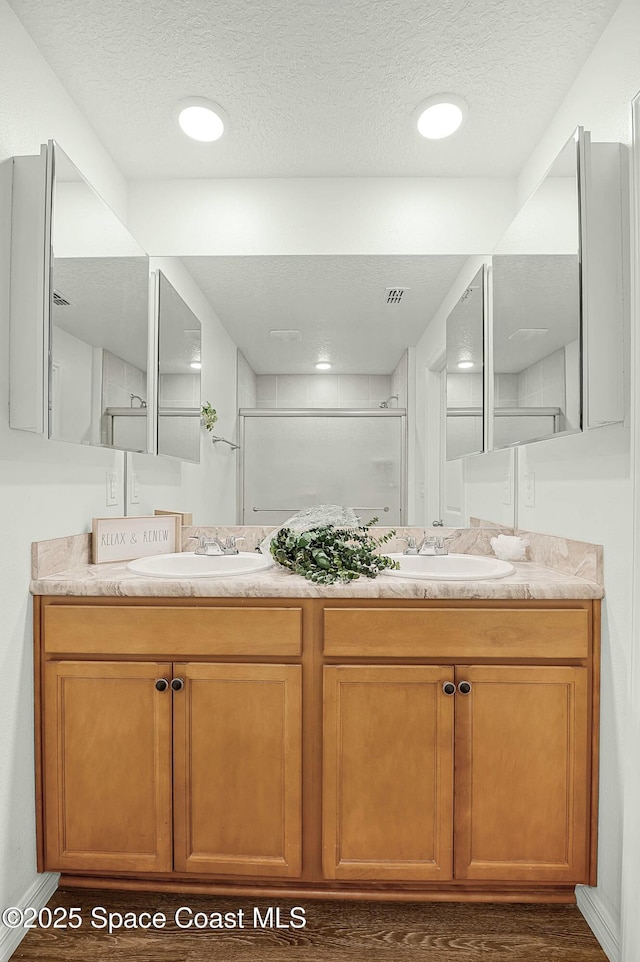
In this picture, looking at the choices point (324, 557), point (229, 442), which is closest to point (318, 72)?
point (229, 442)

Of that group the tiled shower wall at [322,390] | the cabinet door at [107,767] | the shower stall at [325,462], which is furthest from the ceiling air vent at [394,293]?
the cabinet door at [107,767]

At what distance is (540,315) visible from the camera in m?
1.62

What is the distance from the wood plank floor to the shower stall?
1218 millimetres

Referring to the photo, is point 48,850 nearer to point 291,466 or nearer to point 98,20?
point 291,466

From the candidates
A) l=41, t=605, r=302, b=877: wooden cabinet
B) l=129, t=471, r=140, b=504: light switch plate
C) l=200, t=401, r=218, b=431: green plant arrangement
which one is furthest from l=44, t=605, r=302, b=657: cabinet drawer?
l=200, t=401, r=218, b=431: green plant arrangement

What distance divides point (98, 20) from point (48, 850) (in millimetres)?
2369

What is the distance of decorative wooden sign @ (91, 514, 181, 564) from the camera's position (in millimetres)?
1796

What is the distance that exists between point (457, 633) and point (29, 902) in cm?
141

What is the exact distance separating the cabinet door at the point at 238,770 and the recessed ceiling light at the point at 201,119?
5.92ft

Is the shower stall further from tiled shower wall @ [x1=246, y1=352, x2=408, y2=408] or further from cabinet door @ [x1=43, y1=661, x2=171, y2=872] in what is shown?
cabinet door @ [x1=43, y1=661, x2=171, y2=872]

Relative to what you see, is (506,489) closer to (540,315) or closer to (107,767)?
(540,315)

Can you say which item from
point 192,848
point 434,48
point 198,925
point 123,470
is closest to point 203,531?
point 123,470

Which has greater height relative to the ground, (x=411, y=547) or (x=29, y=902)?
(x=411, y=547)

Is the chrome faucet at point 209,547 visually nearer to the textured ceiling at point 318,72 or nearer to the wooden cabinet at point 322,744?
the wooden cabinet at point 322,744
